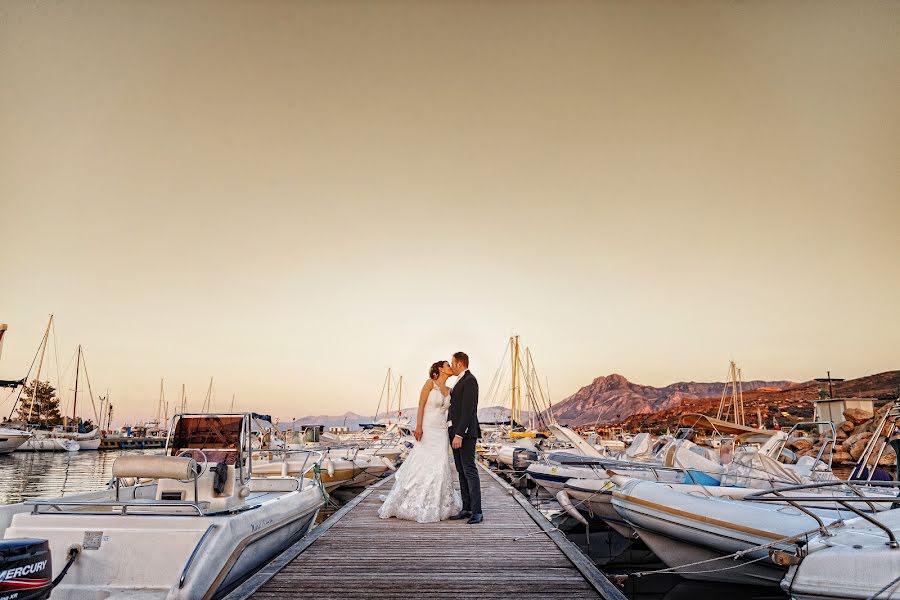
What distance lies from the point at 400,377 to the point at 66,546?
67524 mm

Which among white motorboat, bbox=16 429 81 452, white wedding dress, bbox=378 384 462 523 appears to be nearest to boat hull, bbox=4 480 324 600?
white wedding dress, bbox=378 384 462 523

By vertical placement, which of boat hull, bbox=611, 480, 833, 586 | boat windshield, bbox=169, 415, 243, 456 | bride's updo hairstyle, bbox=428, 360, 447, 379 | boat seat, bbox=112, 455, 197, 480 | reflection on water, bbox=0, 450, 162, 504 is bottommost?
reflection on water, bbox=0, 450, 162, 504

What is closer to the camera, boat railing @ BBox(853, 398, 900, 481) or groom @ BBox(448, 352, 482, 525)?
boat railing @ BBox(853, 398, 900, 481)

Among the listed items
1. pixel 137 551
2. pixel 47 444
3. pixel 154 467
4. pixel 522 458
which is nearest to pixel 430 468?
pixel 154 467

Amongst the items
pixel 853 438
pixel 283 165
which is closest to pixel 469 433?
pixel 283 165

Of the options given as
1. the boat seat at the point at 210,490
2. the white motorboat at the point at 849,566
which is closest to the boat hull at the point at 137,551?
the boat seat at the point at 210,490

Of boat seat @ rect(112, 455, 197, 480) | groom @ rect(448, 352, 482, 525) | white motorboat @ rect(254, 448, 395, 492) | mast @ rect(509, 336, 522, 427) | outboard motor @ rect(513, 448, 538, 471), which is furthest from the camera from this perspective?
mast @ rect(509, 336, 522, 427)

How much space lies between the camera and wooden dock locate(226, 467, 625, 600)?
527 cm

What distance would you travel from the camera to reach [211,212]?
23.2 metres

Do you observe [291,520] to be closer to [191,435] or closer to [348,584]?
[191,435]

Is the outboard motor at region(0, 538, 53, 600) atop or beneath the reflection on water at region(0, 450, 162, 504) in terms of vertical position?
atop

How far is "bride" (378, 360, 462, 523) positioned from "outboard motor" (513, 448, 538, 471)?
1570 cm

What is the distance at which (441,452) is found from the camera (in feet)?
30.2

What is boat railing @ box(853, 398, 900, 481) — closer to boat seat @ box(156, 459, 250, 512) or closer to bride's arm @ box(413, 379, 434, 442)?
bride's arm @ box(413, 379, 434, 442)
